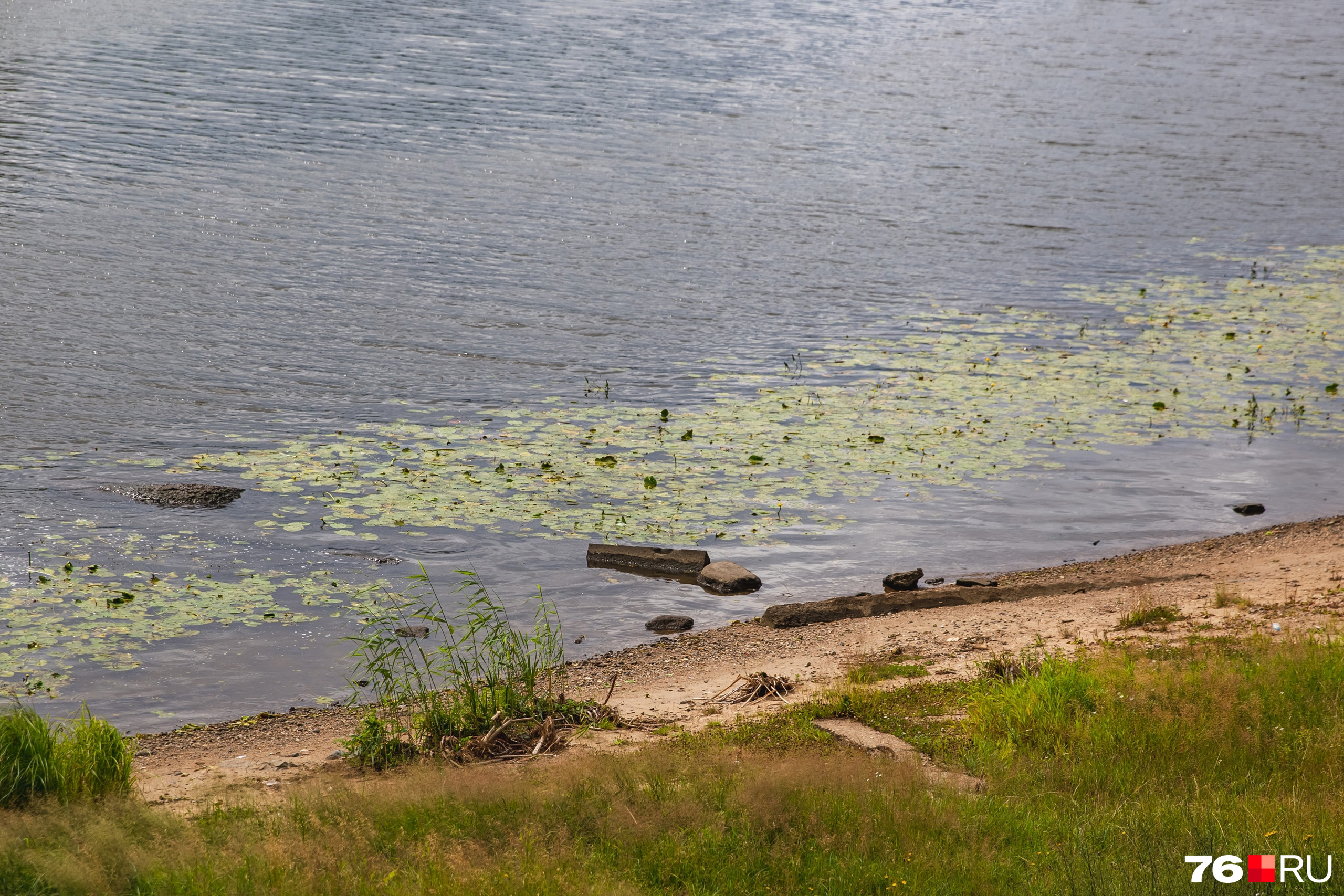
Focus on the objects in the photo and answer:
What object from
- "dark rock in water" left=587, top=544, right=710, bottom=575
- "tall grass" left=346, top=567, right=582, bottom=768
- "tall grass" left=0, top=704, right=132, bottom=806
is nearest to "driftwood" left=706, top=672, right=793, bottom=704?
"tall grass" left=346, top=567, right=582, bottom=768

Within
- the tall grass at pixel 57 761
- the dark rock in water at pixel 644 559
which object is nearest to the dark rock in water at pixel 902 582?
the dark rock in water at pixel 644 559

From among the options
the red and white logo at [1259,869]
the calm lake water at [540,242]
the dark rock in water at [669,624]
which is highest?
the calm lake water at [540,242]

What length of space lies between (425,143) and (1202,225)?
2213 cm

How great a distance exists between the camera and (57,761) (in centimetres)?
766

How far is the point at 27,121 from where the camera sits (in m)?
33.4

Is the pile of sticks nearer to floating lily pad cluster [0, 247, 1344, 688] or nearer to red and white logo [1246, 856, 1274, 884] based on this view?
floating lily pad cluster [0, 247, 1344, 688]

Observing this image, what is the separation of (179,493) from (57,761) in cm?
730

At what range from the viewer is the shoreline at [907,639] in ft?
31.0

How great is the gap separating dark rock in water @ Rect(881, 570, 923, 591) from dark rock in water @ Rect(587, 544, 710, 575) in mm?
2111

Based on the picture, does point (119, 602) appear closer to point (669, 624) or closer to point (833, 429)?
point (669, 624)

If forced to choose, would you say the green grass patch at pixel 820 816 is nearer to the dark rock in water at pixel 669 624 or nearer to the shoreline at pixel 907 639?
the shoreline at pixel 907 639

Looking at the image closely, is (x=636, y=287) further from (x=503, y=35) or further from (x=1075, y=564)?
(x=503, y=35)

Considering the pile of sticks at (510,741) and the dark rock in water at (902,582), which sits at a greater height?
the dark rock in water at (902,582)

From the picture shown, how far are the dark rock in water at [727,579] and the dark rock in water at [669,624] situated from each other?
84 centimetres
